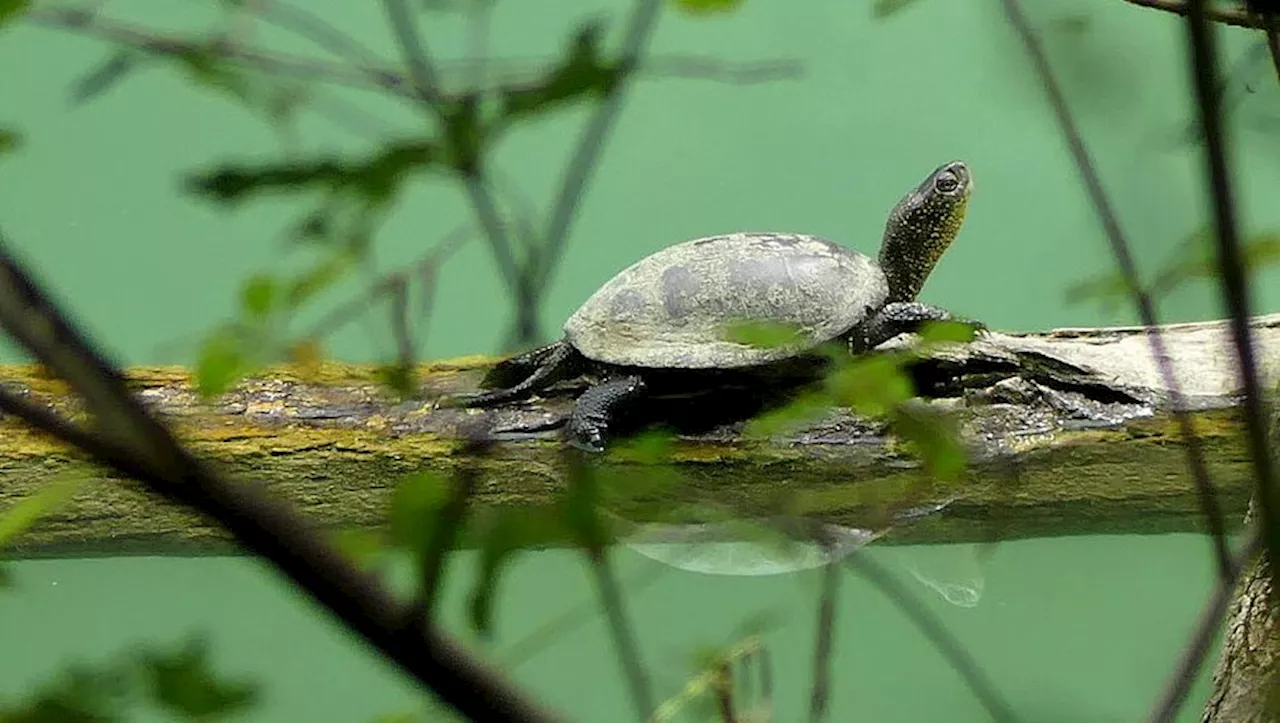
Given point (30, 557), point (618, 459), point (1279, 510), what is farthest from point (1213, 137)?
point (30, 557)

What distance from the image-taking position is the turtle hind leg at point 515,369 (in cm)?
146

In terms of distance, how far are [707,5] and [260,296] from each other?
12 centimetres

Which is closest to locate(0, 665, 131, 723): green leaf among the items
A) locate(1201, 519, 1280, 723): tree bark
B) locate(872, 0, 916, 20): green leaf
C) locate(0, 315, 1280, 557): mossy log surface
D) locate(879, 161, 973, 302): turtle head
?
locate(872, 0, 916, 20): green leaf

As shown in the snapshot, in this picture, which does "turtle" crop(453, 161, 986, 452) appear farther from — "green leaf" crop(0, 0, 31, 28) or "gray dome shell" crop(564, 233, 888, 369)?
"green leaf" crop(0, 0, 31, 28)

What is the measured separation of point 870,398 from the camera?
0.32 meters

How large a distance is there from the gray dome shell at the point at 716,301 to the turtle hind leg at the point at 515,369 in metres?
0.04

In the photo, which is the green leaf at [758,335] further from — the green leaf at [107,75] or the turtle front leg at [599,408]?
the turtle front leg at [599,408]

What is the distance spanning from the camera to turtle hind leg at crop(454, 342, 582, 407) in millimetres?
1451

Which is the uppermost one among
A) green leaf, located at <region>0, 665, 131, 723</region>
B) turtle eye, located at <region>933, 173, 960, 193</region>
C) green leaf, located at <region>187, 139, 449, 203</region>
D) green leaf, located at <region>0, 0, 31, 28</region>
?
turtle eye, located at <region>933, 173, 960, 193</region>

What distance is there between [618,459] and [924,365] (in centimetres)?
84

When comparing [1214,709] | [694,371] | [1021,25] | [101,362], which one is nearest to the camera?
[101,362]

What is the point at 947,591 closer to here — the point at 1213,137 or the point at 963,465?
the point at 963,465

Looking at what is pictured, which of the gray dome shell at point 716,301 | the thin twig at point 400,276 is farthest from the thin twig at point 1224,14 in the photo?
the gray dome shell at point 716,301

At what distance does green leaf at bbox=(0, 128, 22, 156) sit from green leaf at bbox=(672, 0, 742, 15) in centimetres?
14
